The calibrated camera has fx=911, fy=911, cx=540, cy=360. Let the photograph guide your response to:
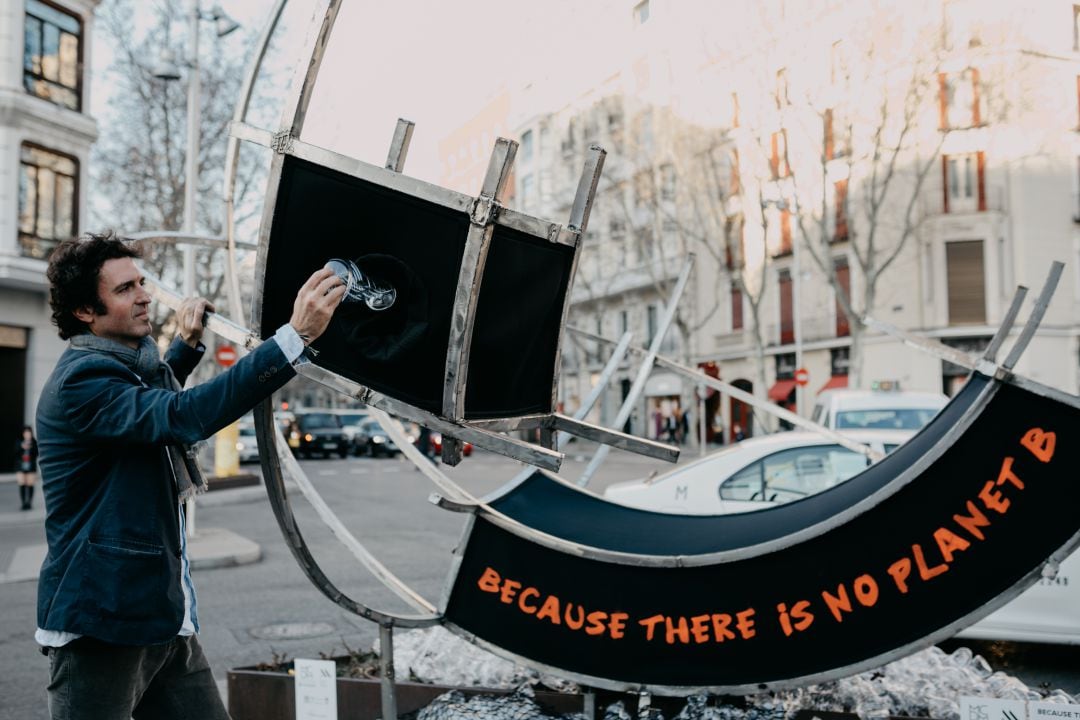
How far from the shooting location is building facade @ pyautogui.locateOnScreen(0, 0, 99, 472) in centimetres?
2144

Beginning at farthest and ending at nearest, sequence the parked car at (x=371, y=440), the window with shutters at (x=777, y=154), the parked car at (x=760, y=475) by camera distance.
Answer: the parked car at (x=371, y=440) → the window with shutters at (x=777, y=154) → the parked car at (x=760, y=475)

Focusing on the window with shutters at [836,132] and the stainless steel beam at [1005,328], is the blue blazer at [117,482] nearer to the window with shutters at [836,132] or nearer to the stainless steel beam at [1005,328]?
the stainless steel beam at [1005,328]

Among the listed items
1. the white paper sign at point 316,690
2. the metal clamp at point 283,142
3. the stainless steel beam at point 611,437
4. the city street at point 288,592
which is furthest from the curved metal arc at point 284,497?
the city street at point 288,592

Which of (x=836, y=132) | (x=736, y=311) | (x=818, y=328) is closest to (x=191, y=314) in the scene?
(x=836, y=132)

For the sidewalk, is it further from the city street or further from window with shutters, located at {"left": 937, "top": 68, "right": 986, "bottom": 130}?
window with shutters, located at {"left": 937, "top": 68, "right": 986, "bottom": 130}

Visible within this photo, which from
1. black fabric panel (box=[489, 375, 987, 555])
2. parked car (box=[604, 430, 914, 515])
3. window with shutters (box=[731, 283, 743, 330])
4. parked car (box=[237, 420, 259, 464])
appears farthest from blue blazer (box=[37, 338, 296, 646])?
window with shutters (box=[731, 283, 743, 330])

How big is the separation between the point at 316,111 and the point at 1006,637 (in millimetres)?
5831

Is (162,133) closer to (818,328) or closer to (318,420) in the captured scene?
(318,420)

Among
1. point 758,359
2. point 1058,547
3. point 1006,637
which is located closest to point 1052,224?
point 758,359

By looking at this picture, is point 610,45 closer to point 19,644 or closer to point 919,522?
point 919,522

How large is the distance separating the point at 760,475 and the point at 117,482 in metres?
5.90

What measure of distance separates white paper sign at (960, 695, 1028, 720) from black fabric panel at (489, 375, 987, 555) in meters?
0.87

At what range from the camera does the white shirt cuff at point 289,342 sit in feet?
8.03

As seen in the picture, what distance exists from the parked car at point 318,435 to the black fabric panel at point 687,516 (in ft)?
100
